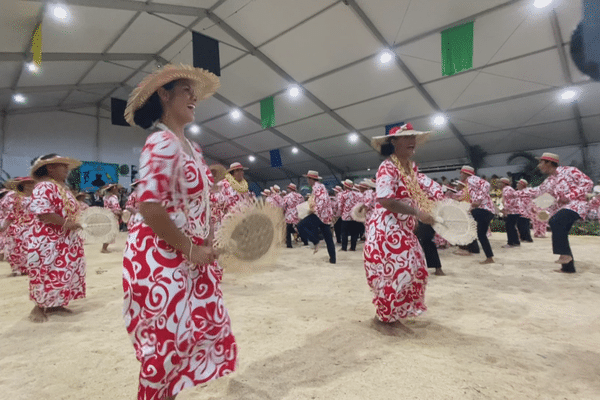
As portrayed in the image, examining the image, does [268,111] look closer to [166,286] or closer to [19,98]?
[19,98]

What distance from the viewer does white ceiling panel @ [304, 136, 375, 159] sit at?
53.7 feet

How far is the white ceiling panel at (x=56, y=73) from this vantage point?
35.7 feet

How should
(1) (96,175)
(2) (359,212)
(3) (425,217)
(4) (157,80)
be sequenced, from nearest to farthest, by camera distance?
(4) (157,80) → (3) (425,217) → (2) (359,212) → (1) (96,175)

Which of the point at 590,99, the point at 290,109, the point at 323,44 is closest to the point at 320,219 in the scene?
the point at 323,44

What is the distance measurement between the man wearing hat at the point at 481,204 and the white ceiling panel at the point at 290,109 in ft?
26.4

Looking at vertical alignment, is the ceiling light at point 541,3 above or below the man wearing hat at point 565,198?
above

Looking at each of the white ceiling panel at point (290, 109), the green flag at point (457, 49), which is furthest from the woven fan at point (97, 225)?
the white ceiling panel at point (290, 109)

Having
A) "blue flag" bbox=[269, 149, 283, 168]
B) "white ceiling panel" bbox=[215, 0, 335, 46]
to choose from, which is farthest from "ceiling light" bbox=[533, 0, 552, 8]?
"blue flag" bbox=[269, 149, 283, 168]

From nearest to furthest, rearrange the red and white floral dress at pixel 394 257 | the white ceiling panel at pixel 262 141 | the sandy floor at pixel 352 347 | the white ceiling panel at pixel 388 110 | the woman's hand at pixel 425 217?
the sandy floor at pixel 352 347 → the woman's hand at pixel 425 217 → the red and white floral dress at pixel 394 257 → the white ceiling panel at pixel 388 110 → the white ceiling panel at pixel 262 141

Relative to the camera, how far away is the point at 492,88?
11.0 metres

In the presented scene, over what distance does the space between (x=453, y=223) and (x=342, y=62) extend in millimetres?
9461

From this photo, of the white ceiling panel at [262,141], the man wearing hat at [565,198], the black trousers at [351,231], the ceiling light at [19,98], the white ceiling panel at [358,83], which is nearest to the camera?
the man wearing hat at [565,198]

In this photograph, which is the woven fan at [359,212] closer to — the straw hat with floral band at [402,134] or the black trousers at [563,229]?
the black trousers at [563,229]

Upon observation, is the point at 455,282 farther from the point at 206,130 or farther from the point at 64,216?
the point at 206,130
